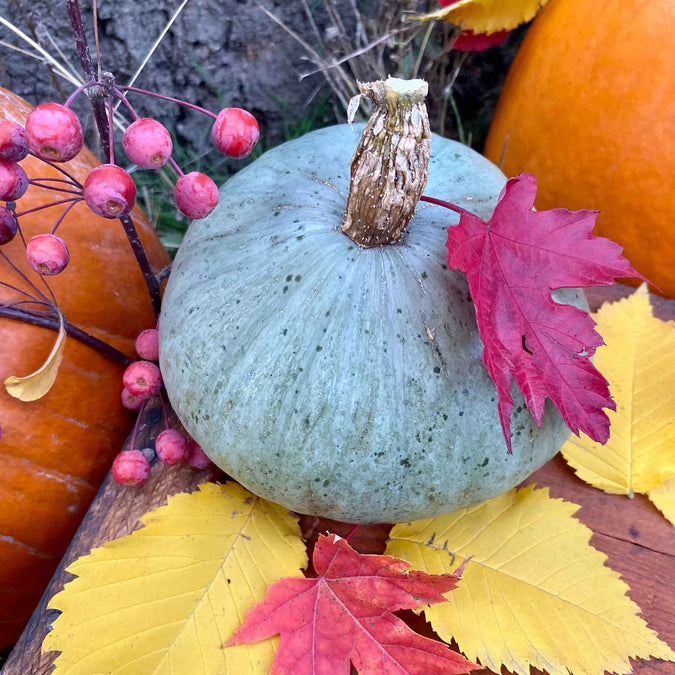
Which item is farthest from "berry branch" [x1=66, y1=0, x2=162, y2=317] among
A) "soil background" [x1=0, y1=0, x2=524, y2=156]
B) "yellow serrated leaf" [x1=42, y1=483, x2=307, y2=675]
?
"soil background" [x1=0, y1=0, x2=524, y2=156]

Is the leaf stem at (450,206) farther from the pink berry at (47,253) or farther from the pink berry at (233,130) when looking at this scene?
the pink berry at (47,253)

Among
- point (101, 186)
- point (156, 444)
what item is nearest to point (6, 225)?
point (101, 186)

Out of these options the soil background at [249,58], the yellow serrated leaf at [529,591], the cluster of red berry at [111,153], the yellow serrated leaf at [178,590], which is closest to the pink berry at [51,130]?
the cluster of red berry at [111,153]

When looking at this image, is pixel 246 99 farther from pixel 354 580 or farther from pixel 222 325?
pixel 354 580

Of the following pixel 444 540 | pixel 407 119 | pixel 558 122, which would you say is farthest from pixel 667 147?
pixel 444 540

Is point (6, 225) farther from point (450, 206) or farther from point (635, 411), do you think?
point (635, 411)
